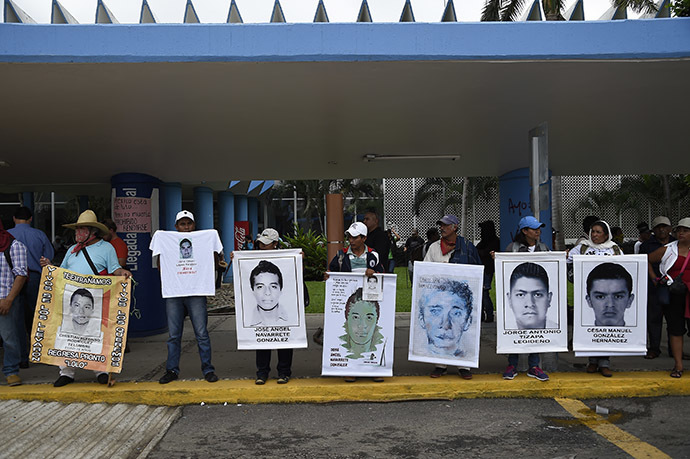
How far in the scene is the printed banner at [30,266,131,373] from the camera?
5867 mm

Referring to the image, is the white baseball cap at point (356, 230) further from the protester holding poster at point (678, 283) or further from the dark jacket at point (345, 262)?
the protester holding poster at point (678, 283)

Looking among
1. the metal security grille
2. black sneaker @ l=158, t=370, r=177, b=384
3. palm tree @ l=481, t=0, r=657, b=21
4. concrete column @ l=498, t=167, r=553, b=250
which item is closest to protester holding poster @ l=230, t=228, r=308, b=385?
black sneaker @ l=158, t=370, r=177, b=384

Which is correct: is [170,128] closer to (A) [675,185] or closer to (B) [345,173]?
(B) [345,173]

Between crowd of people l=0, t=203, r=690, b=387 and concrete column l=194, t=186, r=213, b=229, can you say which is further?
concrete column l=194, t=186, r=213, b=229

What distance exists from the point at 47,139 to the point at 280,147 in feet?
10.2

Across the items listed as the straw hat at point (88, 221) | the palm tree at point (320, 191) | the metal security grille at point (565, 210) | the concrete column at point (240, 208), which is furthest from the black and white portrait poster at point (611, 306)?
the palm tree at point (320, 191)

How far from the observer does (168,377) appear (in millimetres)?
6070

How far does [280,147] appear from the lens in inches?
345

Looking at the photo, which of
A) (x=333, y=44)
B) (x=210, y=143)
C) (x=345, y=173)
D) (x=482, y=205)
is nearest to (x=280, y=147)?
(x=210, y=143)

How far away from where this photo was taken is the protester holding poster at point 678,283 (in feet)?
19.4

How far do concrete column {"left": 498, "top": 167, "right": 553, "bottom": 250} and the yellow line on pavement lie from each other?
4.59m

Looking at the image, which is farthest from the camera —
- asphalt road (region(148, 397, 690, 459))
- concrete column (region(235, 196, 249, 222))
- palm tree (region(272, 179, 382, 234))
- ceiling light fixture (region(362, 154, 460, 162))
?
palm tree (region(272, 179, 382, 234))

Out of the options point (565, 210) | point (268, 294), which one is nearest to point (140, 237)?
point (268, 294)

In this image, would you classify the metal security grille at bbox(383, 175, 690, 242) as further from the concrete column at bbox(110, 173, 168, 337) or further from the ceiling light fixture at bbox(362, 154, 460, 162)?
the concrete column at bbox(110, 173, 168, 337)
